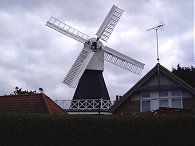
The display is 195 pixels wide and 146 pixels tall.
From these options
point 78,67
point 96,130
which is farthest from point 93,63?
point 96,130

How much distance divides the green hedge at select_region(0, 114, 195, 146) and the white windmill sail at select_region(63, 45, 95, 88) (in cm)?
1632

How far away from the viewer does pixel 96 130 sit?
19234 mm

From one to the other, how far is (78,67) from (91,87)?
7.17 feet

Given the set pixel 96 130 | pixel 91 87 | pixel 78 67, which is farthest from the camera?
pixel 78 67

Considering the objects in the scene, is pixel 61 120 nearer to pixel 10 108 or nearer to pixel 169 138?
pixel 169 138

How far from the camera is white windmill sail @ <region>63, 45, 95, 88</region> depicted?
36.2m

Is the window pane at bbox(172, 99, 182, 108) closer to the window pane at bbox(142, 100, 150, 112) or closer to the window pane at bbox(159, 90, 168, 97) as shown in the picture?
the window pane at bbox(159, 90, 168, 97)

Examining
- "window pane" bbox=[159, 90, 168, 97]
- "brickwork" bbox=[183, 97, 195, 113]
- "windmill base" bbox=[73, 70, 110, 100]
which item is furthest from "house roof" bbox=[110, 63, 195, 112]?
"windmill base" bbox=[73, 70, 110, 100]

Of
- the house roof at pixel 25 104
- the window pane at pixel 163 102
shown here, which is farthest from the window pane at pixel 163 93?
the house roof at pixel 25 104

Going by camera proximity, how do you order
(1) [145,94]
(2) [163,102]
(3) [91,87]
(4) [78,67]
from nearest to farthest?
(2) [163,102]
(1) [145,94]
(3) [91,87]
(4) [78,67]

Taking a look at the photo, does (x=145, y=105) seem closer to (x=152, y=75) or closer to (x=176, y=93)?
(x=152, y=75)

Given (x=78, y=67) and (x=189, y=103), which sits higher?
(x=78, y=67)

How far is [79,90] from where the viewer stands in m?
36.5

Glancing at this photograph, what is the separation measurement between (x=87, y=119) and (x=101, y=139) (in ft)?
3.72
